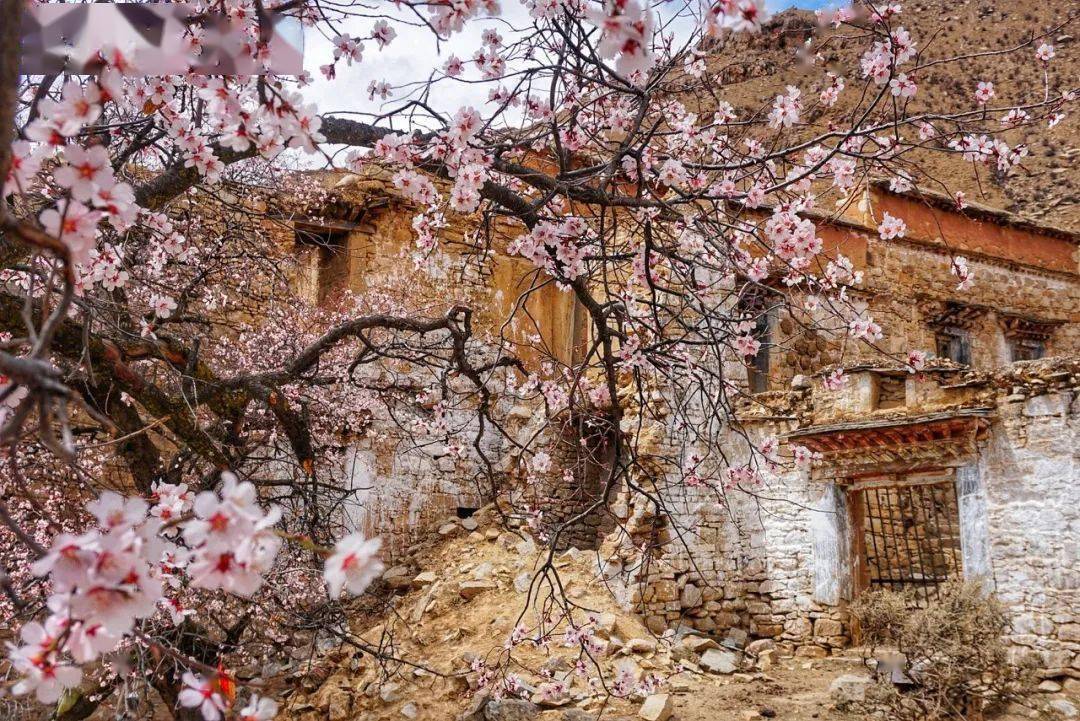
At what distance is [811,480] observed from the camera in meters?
10.5

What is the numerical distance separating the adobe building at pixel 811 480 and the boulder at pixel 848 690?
1727 mm

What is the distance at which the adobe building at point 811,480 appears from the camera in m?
8.58

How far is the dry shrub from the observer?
7.38m

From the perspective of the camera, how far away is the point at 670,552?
10.3 m

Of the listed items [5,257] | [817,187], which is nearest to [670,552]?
[5,257]

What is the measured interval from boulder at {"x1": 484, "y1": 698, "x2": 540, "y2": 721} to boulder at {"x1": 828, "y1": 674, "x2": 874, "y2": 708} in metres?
2.78

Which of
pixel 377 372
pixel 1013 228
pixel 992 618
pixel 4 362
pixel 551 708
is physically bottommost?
pixel 551 708

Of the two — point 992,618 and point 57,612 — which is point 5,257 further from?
point 992,618

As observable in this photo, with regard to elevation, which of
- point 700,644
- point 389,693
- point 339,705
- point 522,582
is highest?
point 522,582

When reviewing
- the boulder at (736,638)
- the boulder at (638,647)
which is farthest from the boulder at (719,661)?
the boulder at (638,647)

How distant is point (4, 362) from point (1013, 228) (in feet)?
61.5

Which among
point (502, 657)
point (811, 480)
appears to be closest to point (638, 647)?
point (502, 657)

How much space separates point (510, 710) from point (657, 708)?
47.9 inches

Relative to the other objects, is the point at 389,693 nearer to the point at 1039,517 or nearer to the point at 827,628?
the point at 827,628
